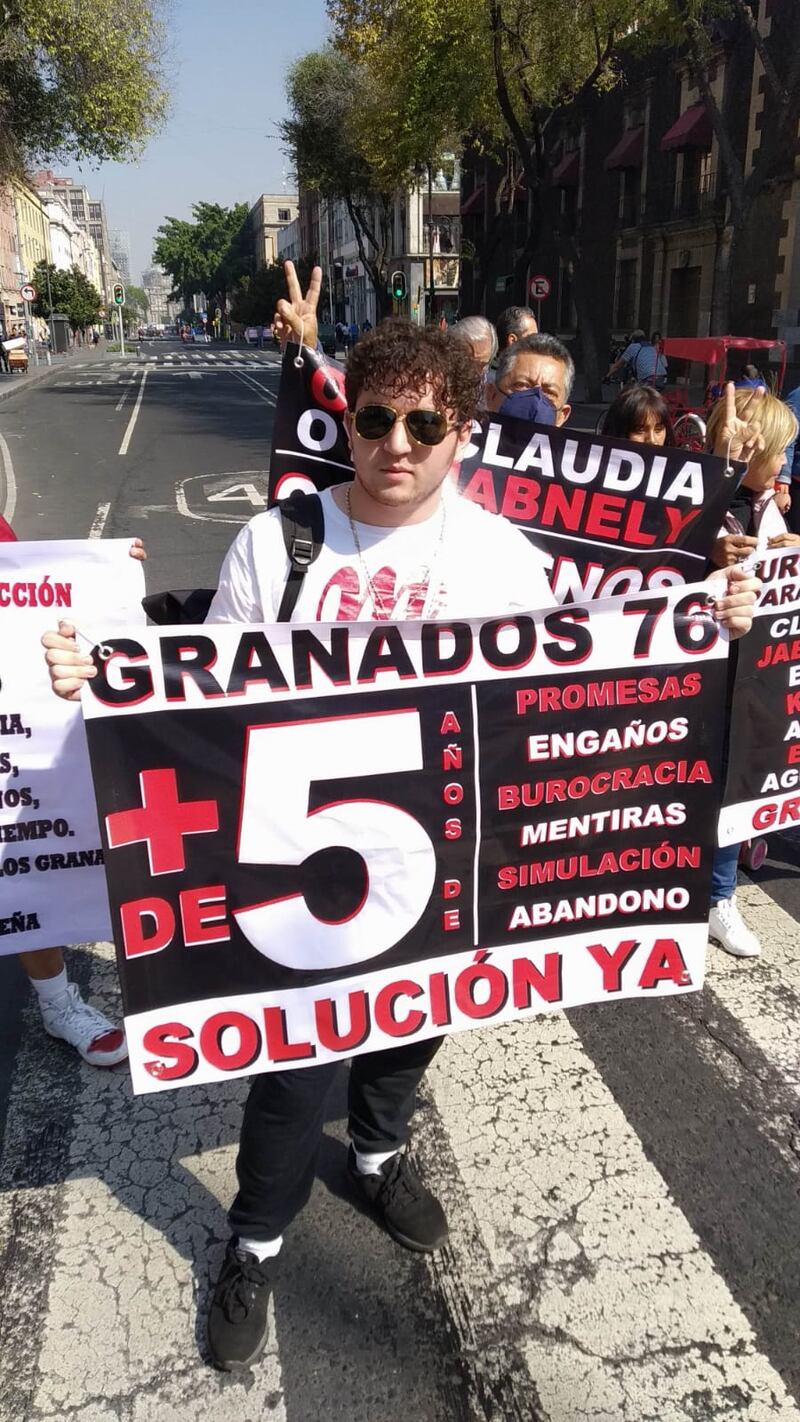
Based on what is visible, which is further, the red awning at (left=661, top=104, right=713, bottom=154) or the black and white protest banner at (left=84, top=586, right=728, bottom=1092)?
the red awning at (left=661, top=104, right=713, bottom=154)

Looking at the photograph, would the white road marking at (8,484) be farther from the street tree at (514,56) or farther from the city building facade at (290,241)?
the city building facade at (290,241)

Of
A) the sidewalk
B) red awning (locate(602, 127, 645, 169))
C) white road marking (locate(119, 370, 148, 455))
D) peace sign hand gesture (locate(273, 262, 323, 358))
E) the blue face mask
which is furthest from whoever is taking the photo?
red awning (locate(602, 127, 645, 169))

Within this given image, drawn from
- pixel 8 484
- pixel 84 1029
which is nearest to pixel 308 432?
pixel 84 1029

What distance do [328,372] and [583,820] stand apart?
178 cm

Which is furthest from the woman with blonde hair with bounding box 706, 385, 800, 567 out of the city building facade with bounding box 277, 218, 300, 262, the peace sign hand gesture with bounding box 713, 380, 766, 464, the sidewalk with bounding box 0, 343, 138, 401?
the city building facade with bounding box 277, 218, 300, 262

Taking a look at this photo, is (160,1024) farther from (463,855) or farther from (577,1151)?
(577,1151)

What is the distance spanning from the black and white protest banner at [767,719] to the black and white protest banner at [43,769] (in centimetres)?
194

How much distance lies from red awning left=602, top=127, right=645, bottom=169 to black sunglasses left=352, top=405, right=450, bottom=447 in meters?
34.6

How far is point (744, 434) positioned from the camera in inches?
139

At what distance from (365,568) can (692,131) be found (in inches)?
1169

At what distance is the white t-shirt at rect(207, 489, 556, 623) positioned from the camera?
2.09 metres

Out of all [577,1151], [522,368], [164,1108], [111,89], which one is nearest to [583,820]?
[577,1151]

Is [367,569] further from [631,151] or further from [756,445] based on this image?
[631,151]

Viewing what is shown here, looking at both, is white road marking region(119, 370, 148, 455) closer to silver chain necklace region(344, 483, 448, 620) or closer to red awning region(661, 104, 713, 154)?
red awning region(661, 104, 713, 154)
